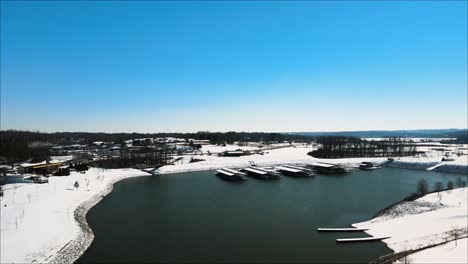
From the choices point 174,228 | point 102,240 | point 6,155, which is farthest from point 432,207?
point 6,155

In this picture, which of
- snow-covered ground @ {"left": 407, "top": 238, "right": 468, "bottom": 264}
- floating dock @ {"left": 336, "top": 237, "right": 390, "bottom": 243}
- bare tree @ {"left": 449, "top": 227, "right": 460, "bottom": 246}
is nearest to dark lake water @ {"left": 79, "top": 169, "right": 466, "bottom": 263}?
floating dock @ {"left": 336, "top": 237, "right": 390, "bottom": 243}

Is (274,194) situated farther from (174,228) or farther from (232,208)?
(174,228)

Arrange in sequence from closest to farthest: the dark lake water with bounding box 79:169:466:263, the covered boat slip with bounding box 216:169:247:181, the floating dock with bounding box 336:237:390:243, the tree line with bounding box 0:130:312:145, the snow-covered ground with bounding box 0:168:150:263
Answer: the snow-covered ground with bounding box 0:168:150:263, the dark lake water with bounding box 79:169:466:263, the floating dock with bounding box 336:237:390:243, the covered boat slip with bounding box 216:169:247:181, the tree line with bounding box 0:130:312:145

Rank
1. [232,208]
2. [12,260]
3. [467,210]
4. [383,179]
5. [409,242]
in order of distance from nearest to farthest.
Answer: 1. [12,260]
2. [409,242]
3. [467,210]
4. [232,208]
5. [383,179]

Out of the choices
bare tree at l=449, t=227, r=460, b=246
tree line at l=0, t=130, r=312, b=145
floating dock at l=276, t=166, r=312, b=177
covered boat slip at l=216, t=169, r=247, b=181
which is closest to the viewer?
bare tree at l=449, t=227, r=460, b=246

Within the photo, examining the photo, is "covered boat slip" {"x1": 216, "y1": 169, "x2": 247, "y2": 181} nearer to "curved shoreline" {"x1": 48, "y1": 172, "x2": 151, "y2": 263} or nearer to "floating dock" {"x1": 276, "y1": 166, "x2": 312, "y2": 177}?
"floating dock" {"x1": 276, "y1": 166, "x2": 312, "y2": 177}

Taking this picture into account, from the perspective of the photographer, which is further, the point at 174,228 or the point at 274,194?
the point at 274,194

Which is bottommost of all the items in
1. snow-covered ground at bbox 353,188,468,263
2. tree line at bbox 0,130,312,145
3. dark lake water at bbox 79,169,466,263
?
dark lake water at bbox 79,169,466,263
